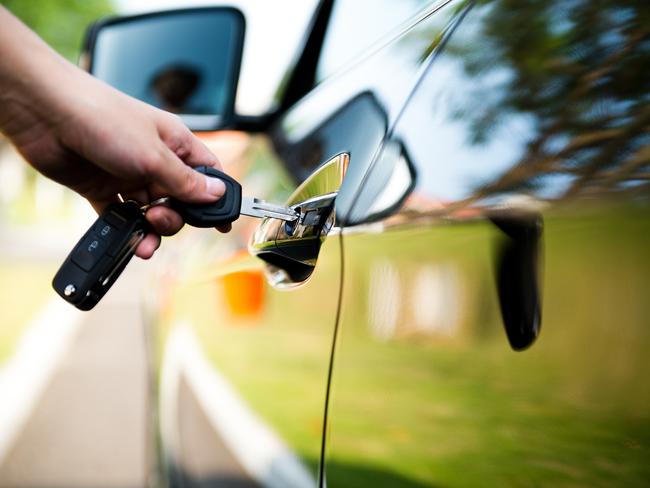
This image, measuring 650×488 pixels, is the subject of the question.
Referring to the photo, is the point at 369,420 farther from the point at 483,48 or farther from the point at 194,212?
the point at 483,48

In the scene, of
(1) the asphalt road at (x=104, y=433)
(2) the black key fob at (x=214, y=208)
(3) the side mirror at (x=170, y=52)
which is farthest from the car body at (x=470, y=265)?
(3) the side mirror at (x=170, y=52)

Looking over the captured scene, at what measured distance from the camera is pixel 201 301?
9.14 feet

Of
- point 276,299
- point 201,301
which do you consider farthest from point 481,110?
point 201,301

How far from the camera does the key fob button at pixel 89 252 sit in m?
1.23

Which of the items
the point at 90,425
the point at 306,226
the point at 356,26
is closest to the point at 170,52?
the point at 356,26

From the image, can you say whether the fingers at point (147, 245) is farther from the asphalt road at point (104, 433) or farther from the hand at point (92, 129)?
the asphalt road at point (104, 433)

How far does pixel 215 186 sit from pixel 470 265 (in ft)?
1.34

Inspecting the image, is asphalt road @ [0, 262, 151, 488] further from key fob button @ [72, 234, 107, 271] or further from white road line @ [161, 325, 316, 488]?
key fob button @ [72, 234, 107, 271]

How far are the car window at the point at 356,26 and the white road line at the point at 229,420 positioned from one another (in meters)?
0.91

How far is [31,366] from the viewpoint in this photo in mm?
6426

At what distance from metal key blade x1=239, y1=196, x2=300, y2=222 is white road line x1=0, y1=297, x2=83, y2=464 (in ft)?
11.6

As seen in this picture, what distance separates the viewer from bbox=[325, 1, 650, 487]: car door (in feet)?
2.71

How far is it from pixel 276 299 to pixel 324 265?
365 mm

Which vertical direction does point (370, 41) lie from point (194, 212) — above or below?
above
